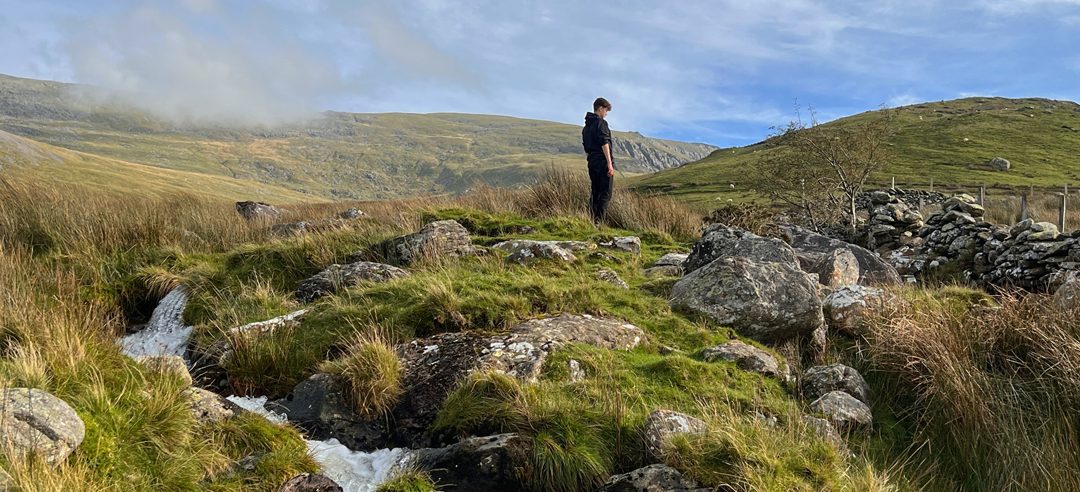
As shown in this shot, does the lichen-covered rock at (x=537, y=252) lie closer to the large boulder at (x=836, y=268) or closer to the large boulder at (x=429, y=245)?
the large boulder at (x=429, y=245)

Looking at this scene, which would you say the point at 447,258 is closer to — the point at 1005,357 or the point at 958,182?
the point at 1005,357

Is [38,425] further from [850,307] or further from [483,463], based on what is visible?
[850,307]

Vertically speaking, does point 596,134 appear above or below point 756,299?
above

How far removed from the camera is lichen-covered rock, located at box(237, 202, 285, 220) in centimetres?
1528

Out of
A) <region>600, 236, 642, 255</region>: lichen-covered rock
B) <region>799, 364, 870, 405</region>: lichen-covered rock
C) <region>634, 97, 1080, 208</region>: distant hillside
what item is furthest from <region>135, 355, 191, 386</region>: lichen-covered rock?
<region>634, 97, 1080, 208</region>: distant hillside

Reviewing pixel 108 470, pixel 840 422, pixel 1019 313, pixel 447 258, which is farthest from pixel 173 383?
pixel 1019 313

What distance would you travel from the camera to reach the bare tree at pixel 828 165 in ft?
66.0

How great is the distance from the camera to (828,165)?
21391 mm

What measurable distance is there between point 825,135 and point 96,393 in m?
22.1

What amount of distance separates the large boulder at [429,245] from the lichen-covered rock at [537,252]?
68 cm

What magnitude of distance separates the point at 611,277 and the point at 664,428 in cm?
443

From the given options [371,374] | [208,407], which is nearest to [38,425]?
[208,407]

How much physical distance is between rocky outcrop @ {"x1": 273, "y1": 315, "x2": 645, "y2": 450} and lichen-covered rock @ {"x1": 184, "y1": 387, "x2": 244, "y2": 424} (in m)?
0.55

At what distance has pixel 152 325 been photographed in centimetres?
754
